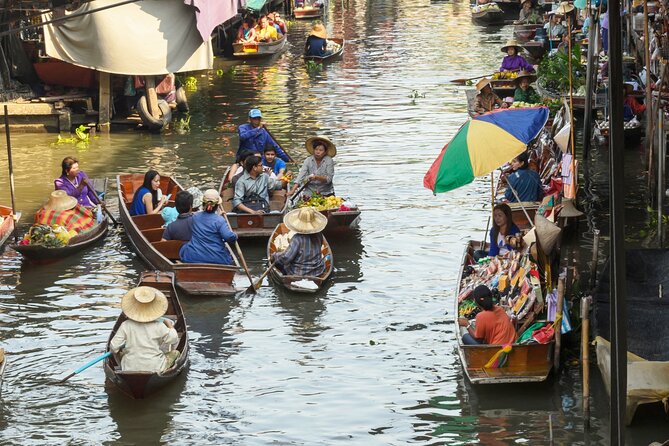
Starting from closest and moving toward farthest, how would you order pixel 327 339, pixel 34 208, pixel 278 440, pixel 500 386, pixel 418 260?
pixel 278 440 < pixel 500 386 < pixel 327 339 < pixel 418 260 < pixel 34 208

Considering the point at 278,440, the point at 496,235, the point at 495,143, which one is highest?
the point at 495,143

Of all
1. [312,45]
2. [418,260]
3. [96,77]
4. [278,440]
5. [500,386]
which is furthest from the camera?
[312,45]

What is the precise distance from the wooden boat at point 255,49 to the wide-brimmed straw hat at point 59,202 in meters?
16.2

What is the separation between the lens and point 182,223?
43.3 ft

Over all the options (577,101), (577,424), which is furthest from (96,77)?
(577,424)

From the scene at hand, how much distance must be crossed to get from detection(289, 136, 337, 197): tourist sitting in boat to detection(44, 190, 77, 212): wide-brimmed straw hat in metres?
2.81

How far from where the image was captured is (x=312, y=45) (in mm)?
30281

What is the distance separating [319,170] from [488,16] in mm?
23909

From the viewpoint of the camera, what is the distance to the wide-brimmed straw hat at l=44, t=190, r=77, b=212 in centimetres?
1430

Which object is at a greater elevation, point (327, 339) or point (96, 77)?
point (96, 77)

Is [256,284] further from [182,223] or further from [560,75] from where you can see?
[560,75]

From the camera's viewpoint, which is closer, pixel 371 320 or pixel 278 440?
pixel 278 440

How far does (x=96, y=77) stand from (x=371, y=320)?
11758mm

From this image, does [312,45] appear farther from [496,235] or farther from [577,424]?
[577,424]
